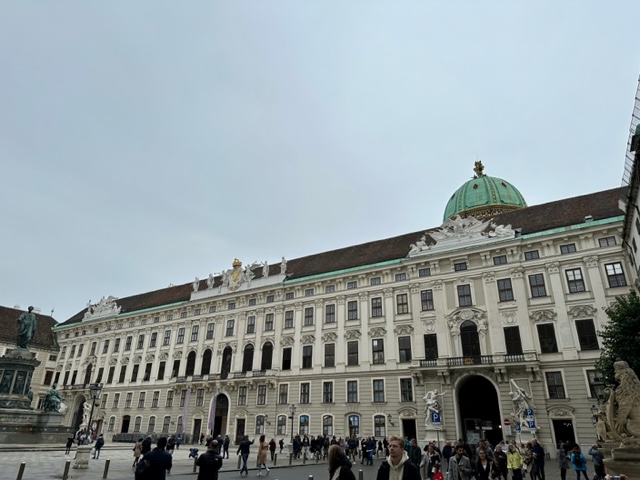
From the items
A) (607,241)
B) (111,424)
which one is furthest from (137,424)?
(607,241)

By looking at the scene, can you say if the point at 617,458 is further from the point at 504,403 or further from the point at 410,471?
the point at 504,403

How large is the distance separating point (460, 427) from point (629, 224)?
18.7 meters

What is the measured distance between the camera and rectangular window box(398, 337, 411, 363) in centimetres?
3672

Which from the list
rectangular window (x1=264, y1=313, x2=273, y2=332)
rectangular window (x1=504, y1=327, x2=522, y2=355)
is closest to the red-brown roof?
rectangular window (x1=264, y1=313, x2=273, y2=332)

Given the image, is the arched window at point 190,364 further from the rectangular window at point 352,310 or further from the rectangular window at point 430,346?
the rectangular window at point 430,346

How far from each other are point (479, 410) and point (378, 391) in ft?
26.6

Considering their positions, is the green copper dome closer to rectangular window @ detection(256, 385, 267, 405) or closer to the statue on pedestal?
rectangular window @ detection(256, 385, 267, 405)

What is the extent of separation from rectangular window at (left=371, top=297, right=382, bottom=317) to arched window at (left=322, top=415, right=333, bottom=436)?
32.3ft

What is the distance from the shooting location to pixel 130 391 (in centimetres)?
5225

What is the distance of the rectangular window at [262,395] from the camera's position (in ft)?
137

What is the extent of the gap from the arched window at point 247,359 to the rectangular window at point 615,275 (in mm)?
32945

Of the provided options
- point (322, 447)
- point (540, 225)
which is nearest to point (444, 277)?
point (540, 225)

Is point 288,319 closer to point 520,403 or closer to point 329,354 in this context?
point 329,354

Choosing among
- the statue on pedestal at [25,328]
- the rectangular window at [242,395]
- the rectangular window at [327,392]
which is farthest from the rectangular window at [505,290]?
the statue on pedestal at [25,328]
